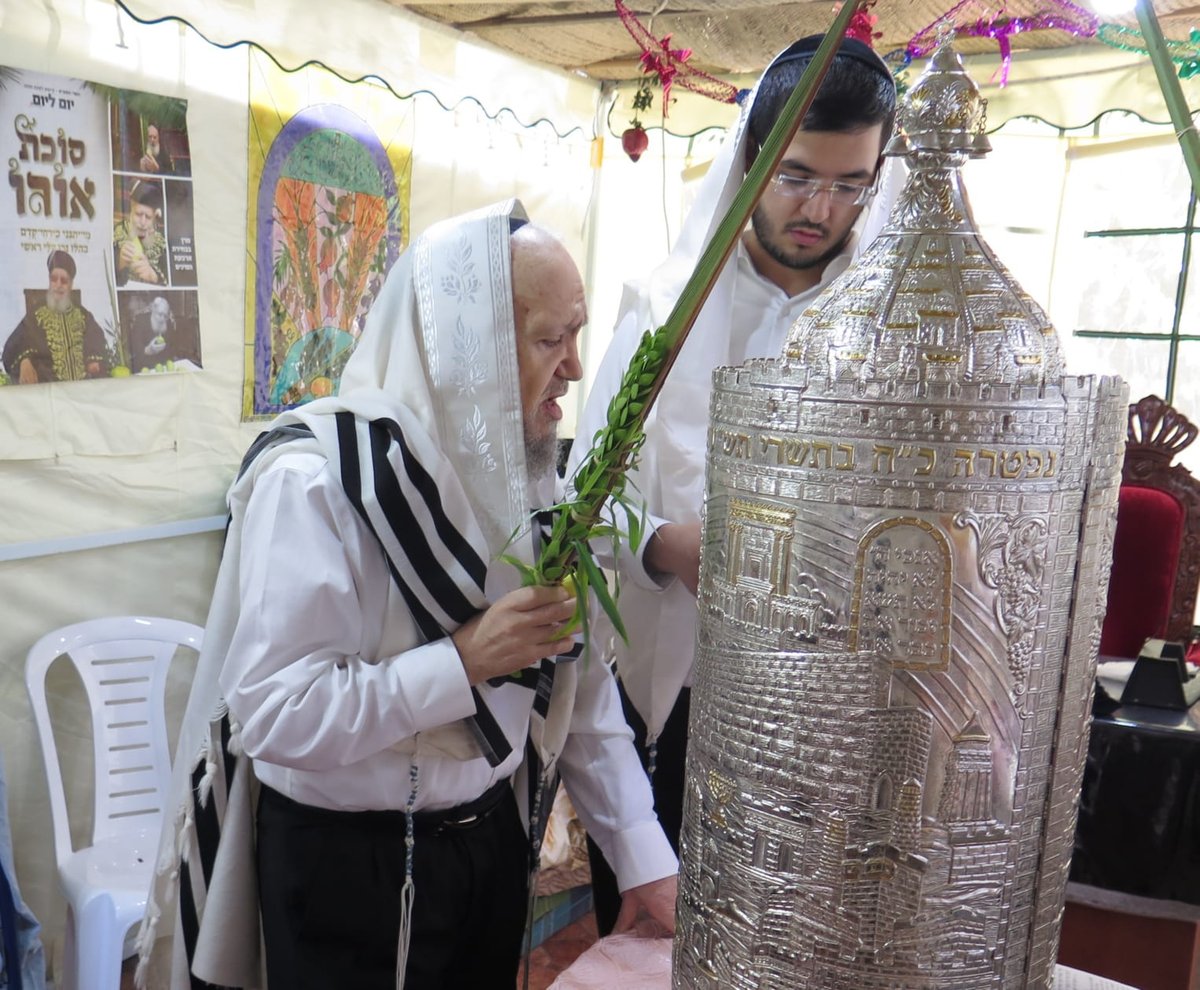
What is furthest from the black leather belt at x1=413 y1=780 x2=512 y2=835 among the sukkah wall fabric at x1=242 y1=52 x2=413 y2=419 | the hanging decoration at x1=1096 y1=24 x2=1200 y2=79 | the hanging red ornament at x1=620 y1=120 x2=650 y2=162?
the hanging red ornament at x1=620 y1=120 x2=650 y2=162

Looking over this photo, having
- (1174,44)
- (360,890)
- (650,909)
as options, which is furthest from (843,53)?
(1174,44)

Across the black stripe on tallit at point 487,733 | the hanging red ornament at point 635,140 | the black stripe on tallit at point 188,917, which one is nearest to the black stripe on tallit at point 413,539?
the black stripe on tallit at point 487,733

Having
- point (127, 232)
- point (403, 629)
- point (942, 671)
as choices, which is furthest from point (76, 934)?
point (942, 671)

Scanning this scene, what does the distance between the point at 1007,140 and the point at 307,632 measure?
120 inches

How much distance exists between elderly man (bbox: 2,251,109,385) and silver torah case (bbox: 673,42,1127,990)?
6.55 ft

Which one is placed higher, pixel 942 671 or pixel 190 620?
pixel 942 671

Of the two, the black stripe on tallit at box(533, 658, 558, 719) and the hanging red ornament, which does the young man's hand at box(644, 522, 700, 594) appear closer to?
the black stripe on tallit at box(533, 658, 558, 719)

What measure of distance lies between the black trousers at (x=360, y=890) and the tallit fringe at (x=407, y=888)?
0.03 metres

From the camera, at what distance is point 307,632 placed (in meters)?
1.27

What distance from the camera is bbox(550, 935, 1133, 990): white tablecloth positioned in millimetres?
1013

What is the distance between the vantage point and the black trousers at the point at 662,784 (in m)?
1.50

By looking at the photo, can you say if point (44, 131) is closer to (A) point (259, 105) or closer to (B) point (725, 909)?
(A) point (259, 105)

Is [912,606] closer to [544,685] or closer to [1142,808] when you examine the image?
[544,685]

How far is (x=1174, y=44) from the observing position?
2.65 metres
